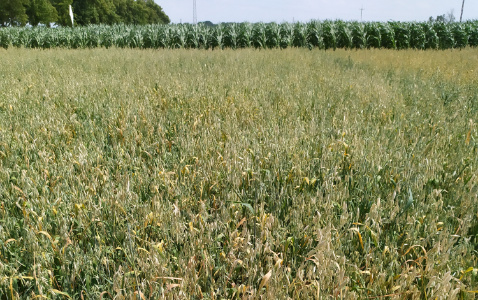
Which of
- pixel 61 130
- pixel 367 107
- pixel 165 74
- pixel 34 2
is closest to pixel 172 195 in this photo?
pixel 61 130

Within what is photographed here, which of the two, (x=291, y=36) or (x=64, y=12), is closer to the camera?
(x=291, y=36)

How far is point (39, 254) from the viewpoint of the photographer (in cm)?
163

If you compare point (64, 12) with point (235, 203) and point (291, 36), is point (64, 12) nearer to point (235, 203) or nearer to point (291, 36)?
point (291, 36)

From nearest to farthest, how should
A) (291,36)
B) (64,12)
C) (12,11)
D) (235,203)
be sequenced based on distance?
(235,203), (291,36), (12,11), (64,12)

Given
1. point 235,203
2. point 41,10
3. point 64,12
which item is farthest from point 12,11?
point 235,203

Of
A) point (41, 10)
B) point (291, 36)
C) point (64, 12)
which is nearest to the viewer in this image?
point (291, 36)

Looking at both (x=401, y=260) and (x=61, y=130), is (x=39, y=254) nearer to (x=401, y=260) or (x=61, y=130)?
(x=401, y=260)

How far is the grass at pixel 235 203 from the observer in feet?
5.12

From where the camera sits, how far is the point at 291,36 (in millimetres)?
19203

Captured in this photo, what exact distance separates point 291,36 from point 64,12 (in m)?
56.0

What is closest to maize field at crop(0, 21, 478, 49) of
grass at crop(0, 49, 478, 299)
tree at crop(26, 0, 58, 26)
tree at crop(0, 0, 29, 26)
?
grass at crop(0, 49, 478, 299)

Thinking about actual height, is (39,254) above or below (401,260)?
above

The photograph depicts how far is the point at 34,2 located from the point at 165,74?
57954 mm

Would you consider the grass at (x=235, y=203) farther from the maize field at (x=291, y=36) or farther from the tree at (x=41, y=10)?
the tree at (x=41, y=10)
